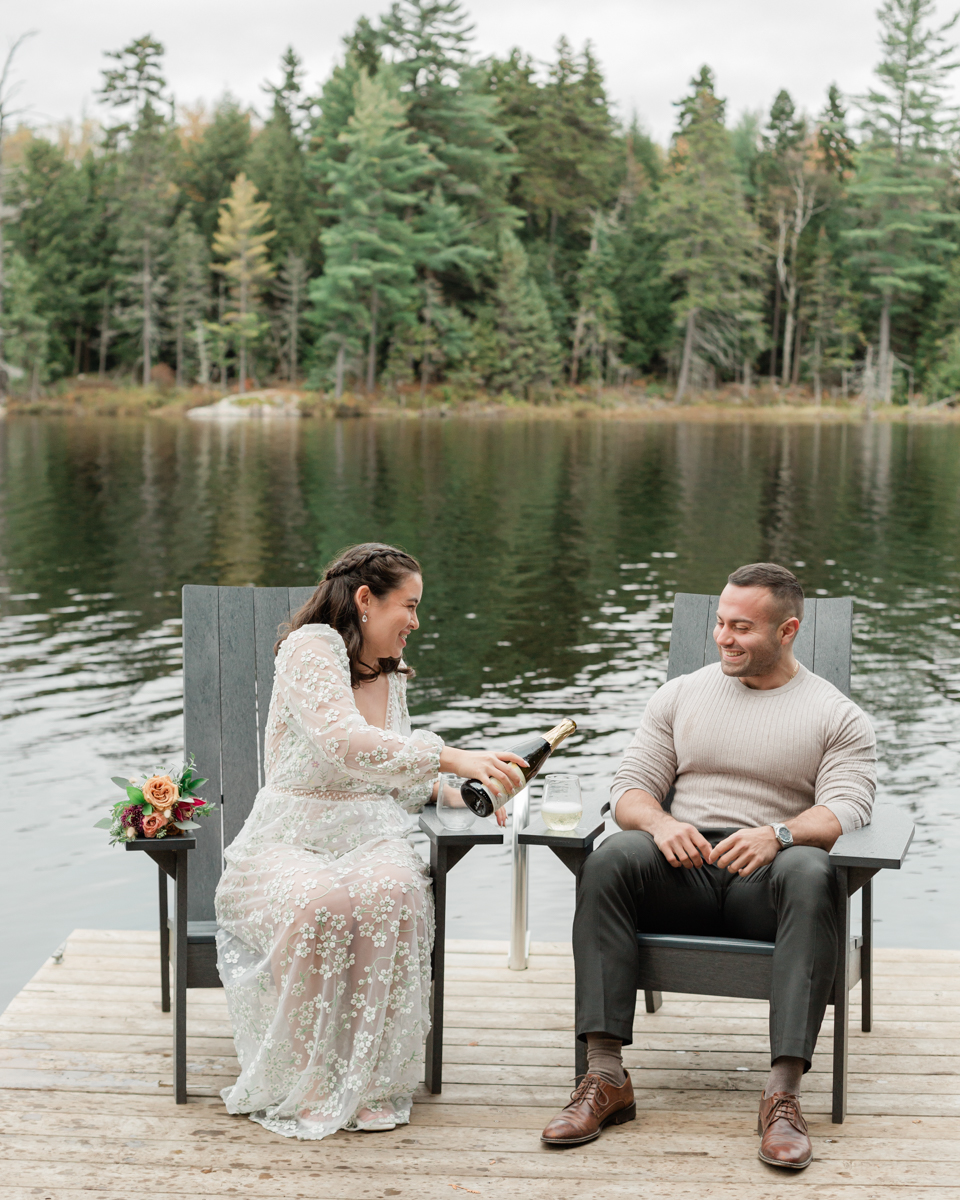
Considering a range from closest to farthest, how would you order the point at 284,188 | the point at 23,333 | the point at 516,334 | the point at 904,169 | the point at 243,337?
the point at 23,333, the point at 243,337, the point at 516,334, the point at 284,188, the point at 904,169

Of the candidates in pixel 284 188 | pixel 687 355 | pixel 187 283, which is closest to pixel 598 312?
pixel 687 355

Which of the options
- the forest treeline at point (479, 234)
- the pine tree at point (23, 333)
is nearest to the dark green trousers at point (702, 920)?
the forest treeline at point (479, 234)

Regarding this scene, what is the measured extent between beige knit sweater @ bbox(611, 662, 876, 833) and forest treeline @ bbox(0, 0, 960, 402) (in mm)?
37018

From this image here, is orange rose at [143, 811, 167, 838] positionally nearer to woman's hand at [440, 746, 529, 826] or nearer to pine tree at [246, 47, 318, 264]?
woman's hand at [440, 746, 529, 826]

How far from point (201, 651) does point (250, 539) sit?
40.5 ft

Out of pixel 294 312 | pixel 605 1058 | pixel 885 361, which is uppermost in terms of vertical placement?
pixel 294 312

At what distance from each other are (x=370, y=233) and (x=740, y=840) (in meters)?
38.0

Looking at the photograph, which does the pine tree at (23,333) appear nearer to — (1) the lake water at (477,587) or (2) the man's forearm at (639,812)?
(1) the lake water at (477,587)

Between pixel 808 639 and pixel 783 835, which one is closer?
pixel 783 835

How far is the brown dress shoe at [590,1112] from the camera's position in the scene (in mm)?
2467

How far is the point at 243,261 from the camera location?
41.4 m

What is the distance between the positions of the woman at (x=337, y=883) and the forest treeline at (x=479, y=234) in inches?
1460

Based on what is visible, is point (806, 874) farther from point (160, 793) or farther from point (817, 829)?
point (160, 793)

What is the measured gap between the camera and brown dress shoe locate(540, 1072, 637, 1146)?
2.47m
